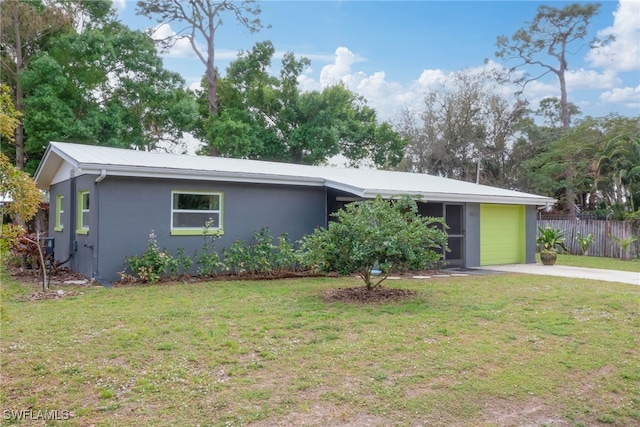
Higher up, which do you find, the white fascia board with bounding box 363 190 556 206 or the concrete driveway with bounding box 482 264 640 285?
the white fascia board with bounding box 363 190 556 206

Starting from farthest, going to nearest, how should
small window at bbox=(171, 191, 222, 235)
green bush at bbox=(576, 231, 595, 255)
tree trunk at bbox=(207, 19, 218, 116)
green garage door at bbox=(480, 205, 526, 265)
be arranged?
tree trunk at bbox=(207, 19, 218, 116)
green bush at bbox=(576, 231, 595, 255)
green garage door at bbox=(480, 205, 526, 265)
small window at bbox=(171, 191, 222, 235)

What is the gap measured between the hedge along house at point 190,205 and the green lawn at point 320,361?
251 centimetres

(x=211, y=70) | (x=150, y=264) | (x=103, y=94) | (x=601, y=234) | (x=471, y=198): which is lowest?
(x=150, y=264)

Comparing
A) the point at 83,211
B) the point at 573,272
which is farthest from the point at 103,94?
the point at 573,272

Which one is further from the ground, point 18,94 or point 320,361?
point 18,94

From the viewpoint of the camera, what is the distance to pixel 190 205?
10781 millimetres

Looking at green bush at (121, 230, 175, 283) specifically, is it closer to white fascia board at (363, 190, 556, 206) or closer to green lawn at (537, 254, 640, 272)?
white fascia board at (363, 190, 556, 206)

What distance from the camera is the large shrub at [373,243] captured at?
24.9 ft

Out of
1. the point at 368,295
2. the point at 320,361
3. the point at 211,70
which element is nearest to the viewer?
the point at 320,361

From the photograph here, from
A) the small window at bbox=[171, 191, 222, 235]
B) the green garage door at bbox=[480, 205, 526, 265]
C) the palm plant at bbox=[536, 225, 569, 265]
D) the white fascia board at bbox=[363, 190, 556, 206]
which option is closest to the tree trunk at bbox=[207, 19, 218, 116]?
the small window at bbox=[171, 191, 222, 235]

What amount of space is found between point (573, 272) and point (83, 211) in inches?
497

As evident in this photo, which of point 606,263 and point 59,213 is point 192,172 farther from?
point 606,263

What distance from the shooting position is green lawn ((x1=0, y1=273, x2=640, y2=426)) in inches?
143

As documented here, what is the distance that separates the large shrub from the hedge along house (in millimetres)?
3210
